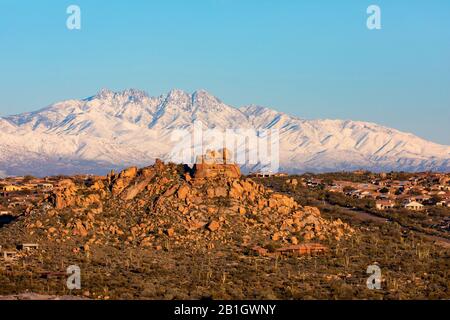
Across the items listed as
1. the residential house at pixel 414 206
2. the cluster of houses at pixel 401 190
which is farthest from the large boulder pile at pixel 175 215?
the cluster of houses at pixel 401 190

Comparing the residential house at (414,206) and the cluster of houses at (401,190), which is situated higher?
the cluster of houses at (401,190)

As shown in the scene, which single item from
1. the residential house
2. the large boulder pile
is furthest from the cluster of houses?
the large boulder pile

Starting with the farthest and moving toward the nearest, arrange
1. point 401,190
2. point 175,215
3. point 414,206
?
1. point 401,190
2. point 414,206
3. point 175,215

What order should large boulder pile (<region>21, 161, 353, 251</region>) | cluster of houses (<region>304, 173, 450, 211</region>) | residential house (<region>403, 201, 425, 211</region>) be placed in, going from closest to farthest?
large boulder pile (<region>21, 161, 353, 251</region>)
residential house (<region>403, 201, 425, 211</region>)
cluster of houses (<region>304, 173, 450, 211</region>)

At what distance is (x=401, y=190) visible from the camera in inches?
5325

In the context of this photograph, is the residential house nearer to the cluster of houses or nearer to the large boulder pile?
the cluster of houses

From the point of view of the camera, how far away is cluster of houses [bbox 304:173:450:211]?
121 metres

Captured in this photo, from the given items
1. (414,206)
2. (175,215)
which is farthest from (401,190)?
(175,215)

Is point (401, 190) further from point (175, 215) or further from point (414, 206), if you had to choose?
point (175, 215)

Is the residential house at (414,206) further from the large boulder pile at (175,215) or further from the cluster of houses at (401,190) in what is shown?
the large boulder pile at (175,215)

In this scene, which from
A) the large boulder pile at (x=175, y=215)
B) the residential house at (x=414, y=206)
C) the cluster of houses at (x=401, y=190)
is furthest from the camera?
the cluster of houses at (x=401, y=190)

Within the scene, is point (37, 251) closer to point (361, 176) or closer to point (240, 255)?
point (240, 255)

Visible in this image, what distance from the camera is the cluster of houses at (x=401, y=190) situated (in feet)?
396
